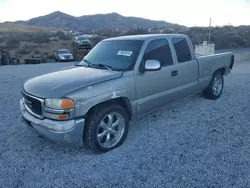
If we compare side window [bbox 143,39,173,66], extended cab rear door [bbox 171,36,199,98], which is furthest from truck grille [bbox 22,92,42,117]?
extended cab rear door [bbox 171,36,199,98]

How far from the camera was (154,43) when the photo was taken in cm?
409

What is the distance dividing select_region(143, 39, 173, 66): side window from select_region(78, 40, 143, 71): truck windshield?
A: 197 mm

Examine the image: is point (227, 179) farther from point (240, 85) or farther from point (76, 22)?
point (76, 22)

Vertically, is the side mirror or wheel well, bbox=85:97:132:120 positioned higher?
the side mirror

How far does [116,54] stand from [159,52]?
833mm

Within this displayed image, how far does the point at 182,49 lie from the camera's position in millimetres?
4695

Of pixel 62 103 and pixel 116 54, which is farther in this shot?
pixel 116 54

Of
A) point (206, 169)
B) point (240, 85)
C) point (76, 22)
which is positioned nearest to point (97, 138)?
point (206, 169)

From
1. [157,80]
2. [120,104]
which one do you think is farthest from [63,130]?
[157,80]

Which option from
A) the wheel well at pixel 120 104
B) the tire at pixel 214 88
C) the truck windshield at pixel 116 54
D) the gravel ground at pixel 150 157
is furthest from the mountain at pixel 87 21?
the wheel well at pixel 120 104

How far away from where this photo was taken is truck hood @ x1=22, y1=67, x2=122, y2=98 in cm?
300

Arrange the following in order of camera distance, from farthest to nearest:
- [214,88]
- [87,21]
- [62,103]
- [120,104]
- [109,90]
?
1. [87,21]
2. [214,88]
3. [120,104]
4. [109,90]
5. [62,103]

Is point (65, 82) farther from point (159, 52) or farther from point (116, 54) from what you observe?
point (159, 52)

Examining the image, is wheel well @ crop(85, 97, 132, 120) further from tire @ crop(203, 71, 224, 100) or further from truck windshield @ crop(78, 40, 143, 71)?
tire @ crop(203, 71, 224, 100)
